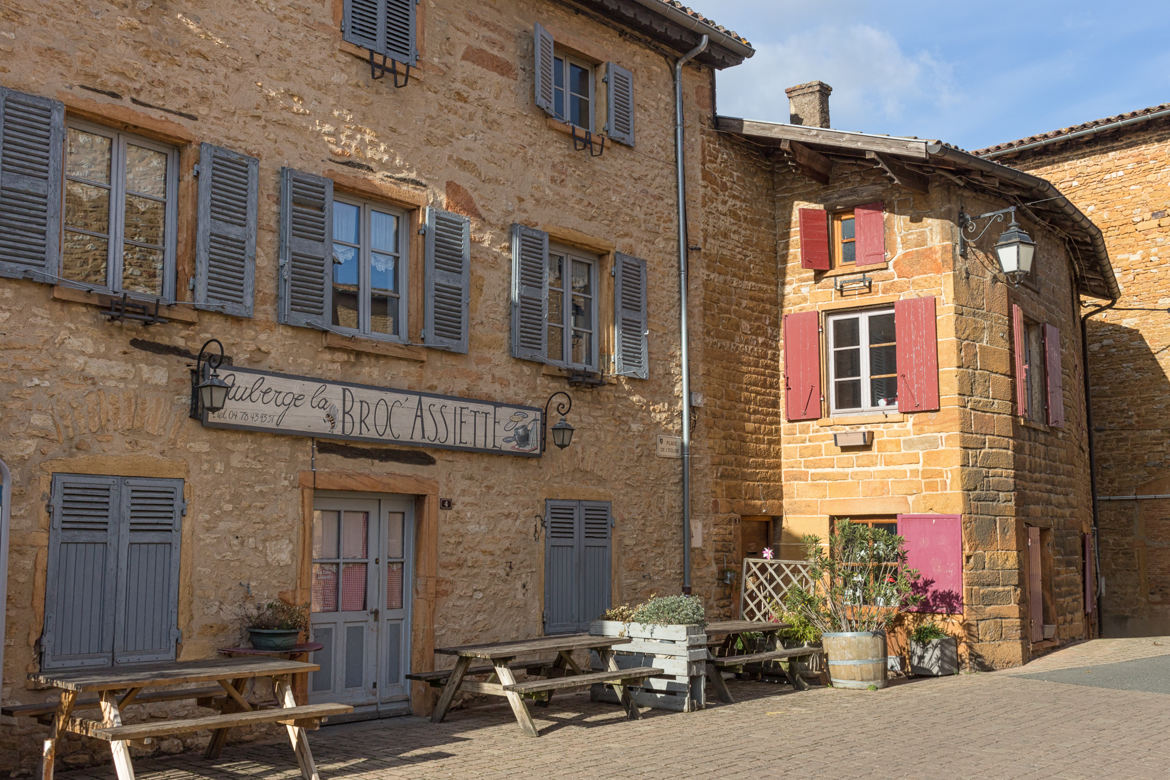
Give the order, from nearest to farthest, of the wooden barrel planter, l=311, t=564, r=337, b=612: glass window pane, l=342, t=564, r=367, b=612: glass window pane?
l=311, t=564, r=337, b=612: glass window pane, l=342, t=564, r=367, b=612: glass window pane, the wooden barrel planter

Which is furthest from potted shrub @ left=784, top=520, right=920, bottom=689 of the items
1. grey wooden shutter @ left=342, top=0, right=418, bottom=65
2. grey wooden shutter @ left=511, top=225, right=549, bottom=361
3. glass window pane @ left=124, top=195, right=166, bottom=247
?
glass window pane @ left=124, top=195, right=166, bottom=247

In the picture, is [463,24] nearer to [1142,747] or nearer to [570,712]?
[570,712]

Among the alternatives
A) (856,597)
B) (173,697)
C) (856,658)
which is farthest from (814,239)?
(173,697)

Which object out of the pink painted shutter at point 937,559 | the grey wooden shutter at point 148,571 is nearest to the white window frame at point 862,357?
the pink painted shutter at point 937,559

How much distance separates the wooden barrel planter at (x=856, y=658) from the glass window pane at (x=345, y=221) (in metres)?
5.41

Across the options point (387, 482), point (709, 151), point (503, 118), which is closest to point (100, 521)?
point (387, 482)

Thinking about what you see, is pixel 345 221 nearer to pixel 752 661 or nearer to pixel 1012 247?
pixel 752 661

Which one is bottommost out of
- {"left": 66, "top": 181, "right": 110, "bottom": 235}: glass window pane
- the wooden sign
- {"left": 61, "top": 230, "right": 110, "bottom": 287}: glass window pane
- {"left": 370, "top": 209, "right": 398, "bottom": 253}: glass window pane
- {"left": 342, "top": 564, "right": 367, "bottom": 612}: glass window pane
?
{"left": 342, "top": 564, "right": 367, "bottom": 612}: glass window pane

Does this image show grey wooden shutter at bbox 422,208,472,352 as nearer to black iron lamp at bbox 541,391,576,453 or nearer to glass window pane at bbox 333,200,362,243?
glass window pane at bbox 333,200,362,243

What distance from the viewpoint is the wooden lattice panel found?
37.3ft

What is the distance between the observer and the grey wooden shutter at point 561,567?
32.1ft

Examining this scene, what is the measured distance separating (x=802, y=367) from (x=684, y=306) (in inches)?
71.5

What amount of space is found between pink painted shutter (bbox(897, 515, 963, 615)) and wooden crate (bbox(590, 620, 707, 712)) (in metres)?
3.35

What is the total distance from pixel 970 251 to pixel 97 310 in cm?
869
